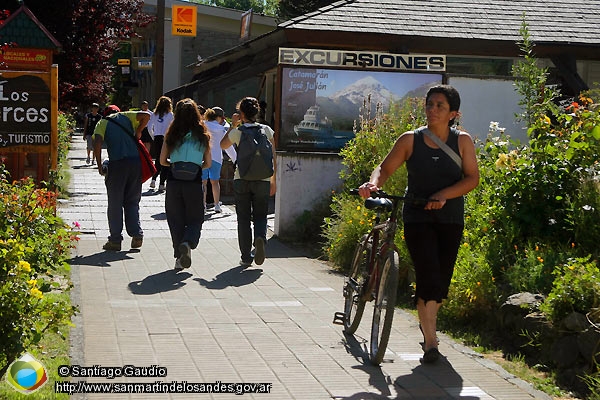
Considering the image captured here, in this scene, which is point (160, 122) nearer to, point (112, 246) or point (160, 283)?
point (112, 246)

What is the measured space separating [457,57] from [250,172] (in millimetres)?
9801

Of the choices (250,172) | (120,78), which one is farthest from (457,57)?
(120,78)

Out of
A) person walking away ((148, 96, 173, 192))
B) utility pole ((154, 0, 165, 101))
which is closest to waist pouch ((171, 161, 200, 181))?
person walking away ((148, 96, 173, 192))

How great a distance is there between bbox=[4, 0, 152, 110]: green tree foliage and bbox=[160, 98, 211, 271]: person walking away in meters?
7.19

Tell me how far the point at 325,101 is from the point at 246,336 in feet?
21.4

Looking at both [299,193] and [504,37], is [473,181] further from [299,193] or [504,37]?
[504,37]

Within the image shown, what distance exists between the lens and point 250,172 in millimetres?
10453

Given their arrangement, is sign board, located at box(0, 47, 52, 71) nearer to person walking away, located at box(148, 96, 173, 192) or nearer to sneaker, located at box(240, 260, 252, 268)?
sneaker, located at box(240, 260, 252, 268)

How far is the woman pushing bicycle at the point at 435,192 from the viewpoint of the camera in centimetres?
671

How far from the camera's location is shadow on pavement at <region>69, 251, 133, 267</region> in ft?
34.6

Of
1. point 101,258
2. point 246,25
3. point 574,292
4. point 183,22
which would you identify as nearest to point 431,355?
point 574,292

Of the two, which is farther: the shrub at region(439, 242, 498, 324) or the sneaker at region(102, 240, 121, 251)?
the sneaker at region(102, 240, 121, 251)

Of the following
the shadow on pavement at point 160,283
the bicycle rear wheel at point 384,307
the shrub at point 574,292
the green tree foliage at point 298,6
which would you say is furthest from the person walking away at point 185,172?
the green tree foliage at point 298,6

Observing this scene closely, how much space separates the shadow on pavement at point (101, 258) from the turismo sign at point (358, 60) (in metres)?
3.60
